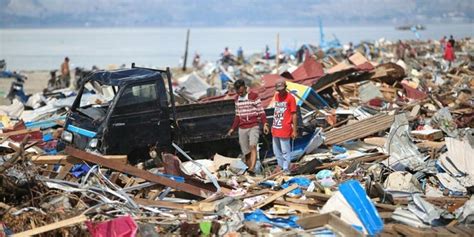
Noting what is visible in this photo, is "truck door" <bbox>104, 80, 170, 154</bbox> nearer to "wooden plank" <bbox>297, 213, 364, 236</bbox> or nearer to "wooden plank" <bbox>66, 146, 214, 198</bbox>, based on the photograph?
"wooden plank" <bbox>66, 146, 214, 198</bbox>

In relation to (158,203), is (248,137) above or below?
above

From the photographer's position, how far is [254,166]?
10.1m

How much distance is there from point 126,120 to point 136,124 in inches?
7.0

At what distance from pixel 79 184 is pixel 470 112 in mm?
9004

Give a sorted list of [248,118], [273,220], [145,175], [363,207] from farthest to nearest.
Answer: [248,118] < [145,175] < [273,220] < [363,207]

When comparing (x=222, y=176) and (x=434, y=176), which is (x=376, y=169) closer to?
(x=434, y=176)

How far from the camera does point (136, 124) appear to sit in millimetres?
9648

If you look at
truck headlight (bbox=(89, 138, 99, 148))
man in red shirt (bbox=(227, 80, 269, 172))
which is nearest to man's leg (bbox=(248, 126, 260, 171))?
man in red shirt (bbox=(227, 80, 269, 172))

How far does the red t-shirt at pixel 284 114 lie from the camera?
379 inches

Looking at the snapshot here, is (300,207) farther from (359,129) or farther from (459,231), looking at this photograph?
(359,129)

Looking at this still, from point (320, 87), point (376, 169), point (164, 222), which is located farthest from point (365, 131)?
point (164, 222)

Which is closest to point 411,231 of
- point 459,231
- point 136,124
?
point 459,231

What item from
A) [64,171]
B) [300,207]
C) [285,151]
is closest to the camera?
[300,207]

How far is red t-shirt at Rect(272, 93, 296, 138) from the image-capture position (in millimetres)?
9633
